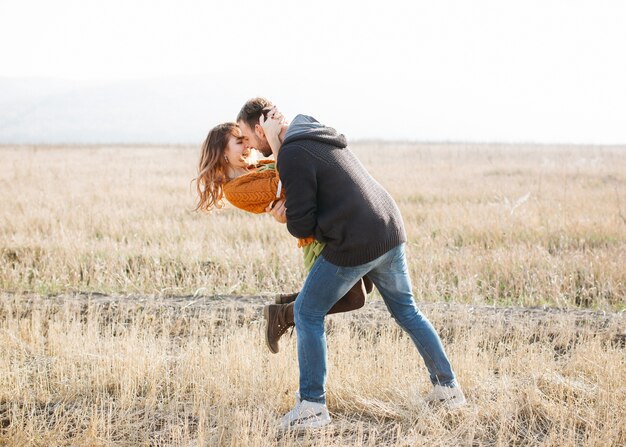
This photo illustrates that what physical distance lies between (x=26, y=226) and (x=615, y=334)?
9539 mm

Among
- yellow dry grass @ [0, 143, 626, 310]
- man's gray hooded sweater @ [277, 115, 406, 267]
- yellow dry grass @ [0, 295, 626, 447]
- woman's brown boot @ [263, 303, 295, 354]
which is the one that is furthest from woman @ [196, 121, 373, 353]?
yellow dry grass @ [0, 143, 626, 310]

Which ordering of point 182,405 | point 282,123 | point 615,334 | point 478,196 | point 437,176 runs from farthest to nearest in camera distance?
point 437,176, point 478,196, point 615,334, point 182,405, point 282,123

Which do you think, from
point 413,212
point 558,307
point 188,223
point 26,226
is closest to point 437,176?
point 413,212

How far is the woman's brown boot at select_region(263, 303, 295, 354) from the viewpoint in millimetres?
4383

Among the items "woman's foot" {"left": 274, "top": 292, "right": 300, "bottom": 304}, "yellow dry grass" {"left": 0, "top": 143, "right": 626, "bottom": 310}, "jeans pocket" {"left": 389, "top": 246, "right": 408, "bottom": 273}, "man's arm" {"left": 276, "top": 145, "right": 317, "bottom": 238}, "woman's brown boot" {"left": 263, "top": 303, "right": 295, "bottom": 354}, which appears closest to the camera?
"man's arm" {"left": 276, "top": 145, "right": 317, "bottom": 238}

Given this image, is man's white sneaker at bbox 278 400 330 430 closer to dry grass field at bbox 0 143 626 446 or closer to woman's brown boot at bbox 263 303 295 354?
dry grass field at bbox 0 143 626 446

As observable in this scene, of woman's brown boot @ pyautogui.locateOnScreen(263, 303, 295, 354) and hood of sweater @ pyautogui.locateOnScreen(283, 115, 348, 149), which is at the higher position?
hood of sweater @ pyautogui.locateOnScreen(283, 115, 348, 149)

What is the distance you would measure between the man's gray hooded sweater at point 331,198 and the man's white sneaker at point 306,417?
34.8 inches

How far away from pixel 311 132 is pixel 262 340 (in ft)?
8.34

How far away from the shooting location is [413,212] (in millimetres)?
13703

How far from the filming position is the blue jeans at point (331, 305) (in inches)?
155

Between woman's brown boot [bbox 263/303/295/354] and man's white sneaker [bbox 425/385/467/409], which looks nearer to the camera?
man's white sneaker [bbox 425/385/467/409]

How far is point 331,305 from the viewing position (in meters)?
4.01

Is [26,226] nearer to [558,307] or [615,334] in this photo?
[558,307]
